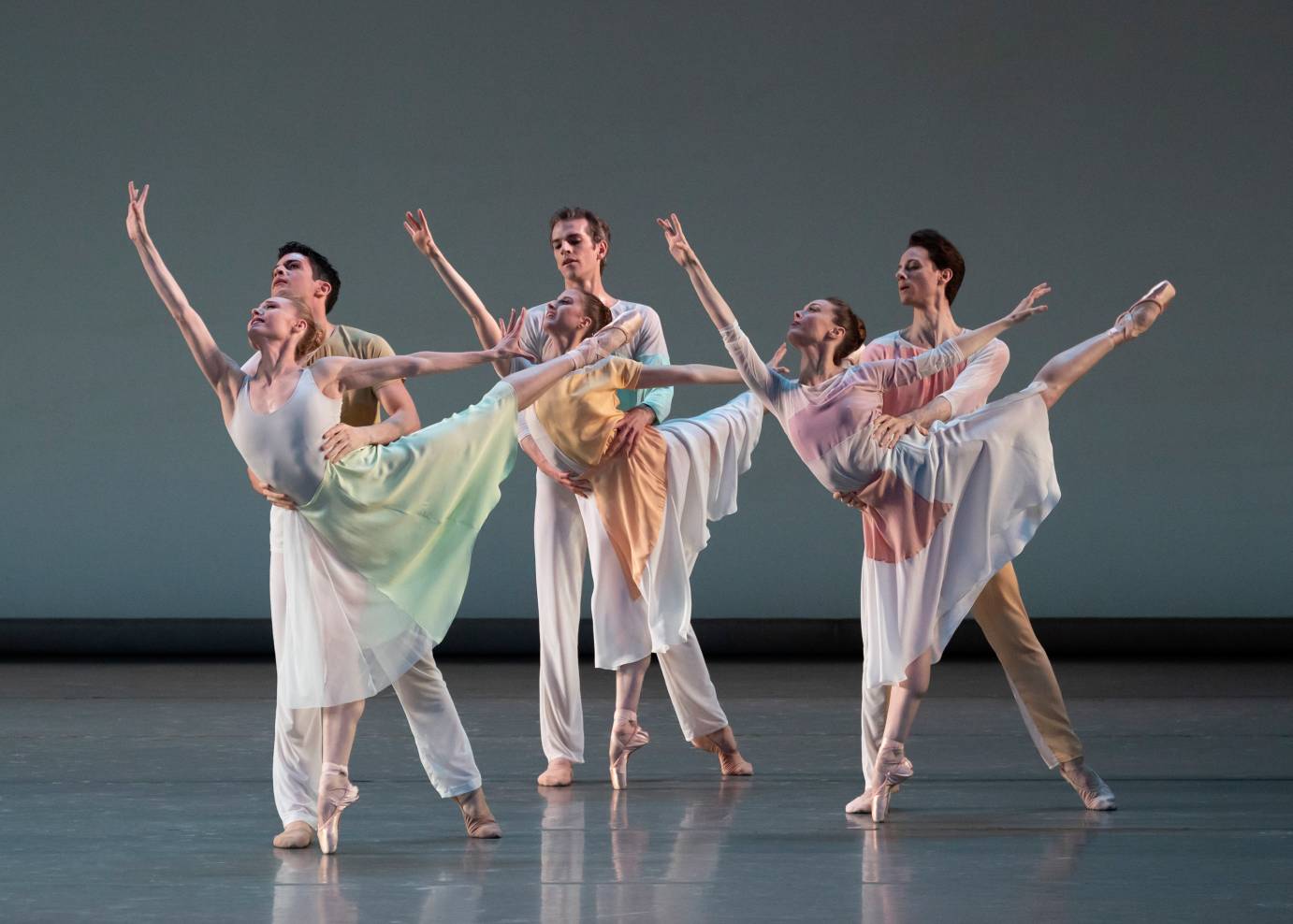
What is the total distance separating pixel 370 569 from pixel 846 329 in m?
1.26

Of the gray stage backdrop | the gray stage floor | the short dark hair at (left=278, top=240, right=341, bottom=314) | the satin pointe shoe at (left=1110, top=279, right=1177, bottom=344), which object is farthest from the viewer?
the gray stage backdrop

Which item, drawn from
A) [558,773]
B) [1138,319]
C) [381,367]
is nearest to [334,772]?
[381,367]

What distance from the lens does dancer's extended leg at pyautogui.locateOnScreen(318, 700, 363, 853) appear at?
11.0ft

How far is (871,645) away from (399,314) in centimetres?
458

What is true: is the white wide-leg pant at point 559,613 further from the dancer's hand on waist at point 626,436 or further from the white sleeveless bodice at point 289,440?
the white sleeveless bodice at point 289,440

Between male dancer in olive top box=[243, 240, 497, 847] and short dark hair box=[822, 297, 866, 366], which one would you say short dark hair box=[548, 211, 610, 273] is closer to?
short dark hair box=[822, 297, 866, 366]

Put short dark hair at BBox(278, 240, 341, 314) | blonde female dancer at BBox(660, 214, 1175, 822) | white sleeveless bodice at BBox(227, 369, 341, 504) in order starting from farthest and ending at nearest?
blonde female dancer at BBox(660, 214, 1175, 822) → short dark hair at BBox(278, 240, 341, 314) → white sleeveless bodice at BBox(227, 369, 341, 504)

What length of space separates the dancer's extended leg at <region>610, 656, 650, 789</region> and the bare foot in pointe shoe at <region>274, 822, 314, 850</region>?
1.05 metres

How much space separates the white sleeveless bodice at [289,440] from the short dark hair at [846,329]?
4.11 feet

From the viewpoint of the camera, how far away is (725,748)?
4480 mm

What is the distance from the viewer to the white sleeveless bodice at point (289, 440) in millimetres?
3299
